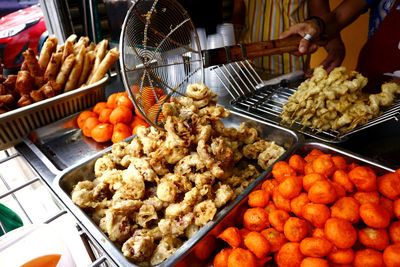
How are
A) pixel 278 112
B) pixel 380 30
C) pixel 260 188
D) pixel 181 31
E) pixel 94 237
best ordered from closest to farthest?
pixel 94 237 → pixel 260 188 → pixel 181 31 → pixel 278 112 → pixel 380 30

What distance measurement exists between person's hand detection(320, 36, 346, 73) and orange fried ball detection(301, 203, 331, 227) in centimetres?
282

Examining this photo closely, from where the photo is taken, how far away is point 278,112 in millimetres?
2244

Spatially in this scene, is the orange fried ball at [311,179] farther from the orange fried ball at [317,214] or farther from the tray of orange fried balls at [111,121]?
the tray of orange fried balls at [111,121]

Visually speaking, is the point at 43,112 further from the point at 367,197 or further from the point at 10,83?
the point at 367,197

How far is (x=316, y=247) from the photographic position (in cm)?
103

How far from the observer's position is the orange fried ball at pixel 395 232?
105 cm

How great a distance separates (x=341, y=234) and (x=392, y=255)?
0.18 m

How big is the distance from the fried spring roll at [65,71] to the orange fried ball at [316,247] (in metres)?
2.40

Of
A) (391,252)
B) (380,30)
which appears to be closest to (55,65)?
(391,252)

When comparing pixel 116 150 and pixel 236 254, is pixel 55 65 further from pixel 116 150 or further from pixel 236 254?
pixel 236 254

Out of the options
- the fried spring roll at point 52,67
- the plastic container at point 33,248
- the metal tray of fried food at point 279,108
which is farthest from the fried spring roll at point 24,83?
the metal tray of fried food at point 279,108

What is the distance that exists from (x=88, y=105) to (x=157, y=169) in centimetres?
147

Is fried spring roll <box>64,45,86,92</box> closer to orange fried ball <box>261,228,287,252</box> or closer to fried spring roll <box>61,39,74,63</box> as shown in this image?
fried spring roll <box>61,39,74,63</box>

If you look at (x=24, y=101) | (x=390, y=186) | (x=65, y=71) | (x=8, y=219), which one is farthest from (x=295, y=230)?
(x=65, y=71)
